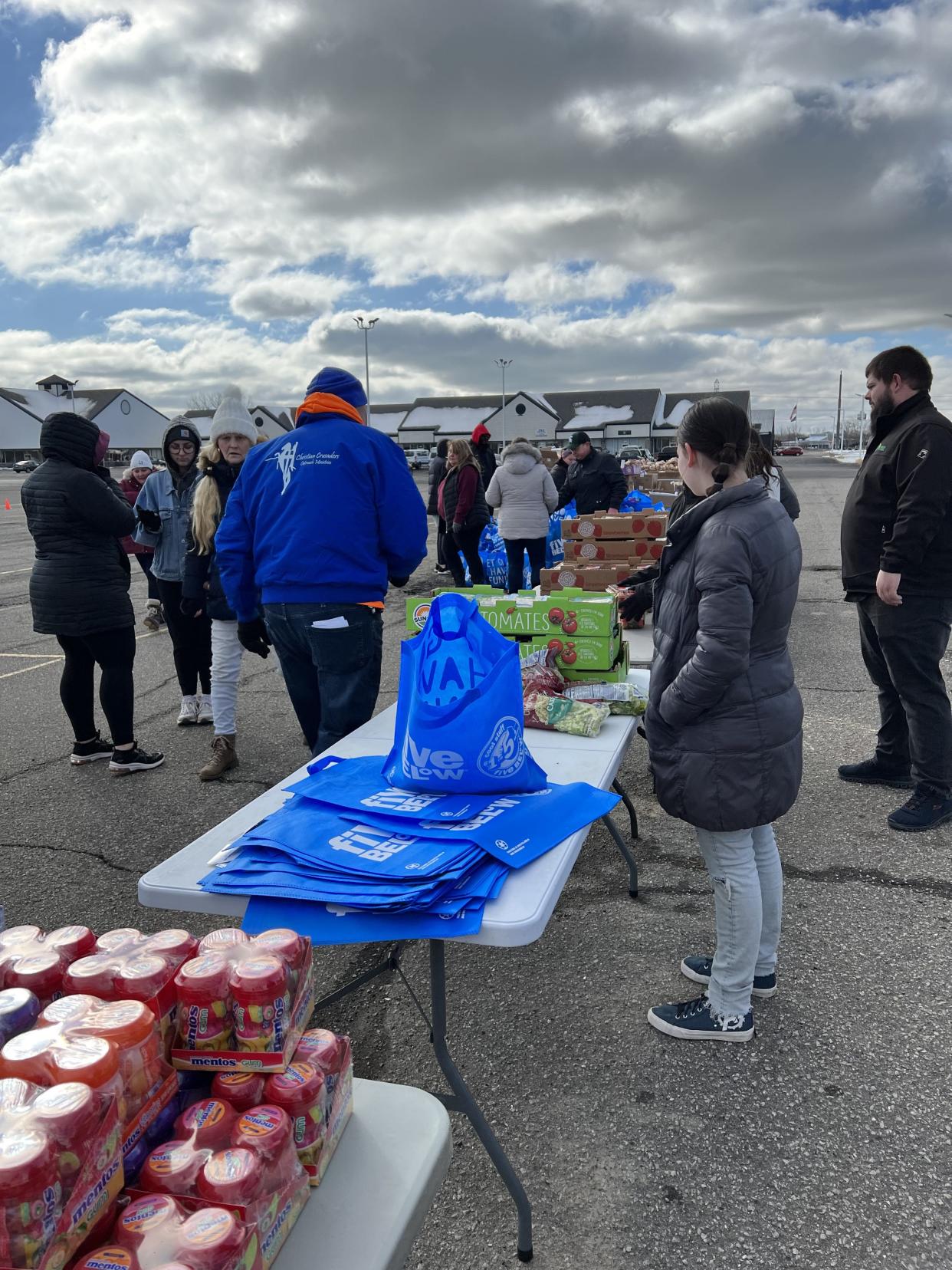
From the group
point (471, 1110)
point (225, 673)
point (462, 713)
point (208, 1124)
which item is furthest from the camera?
point (225, 673)

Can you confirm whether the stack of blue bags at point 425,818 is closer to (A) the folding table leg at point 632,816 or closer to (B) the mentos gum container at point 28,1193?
(B) the mentos gum container at point 28,1193

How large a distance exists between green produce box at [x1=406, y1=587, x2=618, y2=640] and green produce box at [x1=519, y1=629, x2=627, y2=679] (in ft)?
0.05

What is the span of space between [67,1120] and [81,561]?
161 inches

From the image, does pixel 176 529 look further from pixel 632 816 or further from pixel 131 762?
pixel 632 816

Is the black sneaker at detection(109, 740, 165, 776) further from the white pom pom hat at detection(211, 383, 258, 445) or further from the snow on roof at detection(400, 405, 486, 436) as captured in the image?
the snow on roof at detection(400, 405, 486, 436)

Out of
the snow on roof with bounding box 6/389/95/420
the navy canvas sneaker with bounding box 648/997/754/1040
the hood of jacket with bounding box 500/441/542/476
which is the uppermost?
the snow on roof with bounding box 6/389/95/420

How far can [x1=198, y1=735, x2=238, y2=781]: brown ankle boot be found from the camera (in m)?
4.77

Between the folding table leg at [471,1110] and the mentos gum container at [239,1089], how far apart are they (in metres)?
0.62

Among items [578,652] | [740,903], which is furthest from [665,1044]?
[578,652]

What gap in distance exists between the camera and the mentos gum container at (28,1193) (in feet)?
2.86

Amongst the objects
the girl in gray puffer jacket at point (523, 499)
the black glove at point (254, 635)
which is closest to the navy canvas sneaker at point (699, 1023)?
the black glove at point (254, 635)

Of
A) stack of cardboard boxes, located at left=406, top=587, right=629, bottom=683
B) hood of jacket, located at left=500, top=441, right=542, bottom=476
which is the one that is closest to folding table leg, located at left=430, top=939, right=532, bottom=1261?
stack of cardboard boxes, located at left=406, top=587, right=629, bottom=683

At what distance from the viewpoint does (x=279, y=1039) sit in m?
1.22

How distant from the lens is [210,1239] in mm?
968
